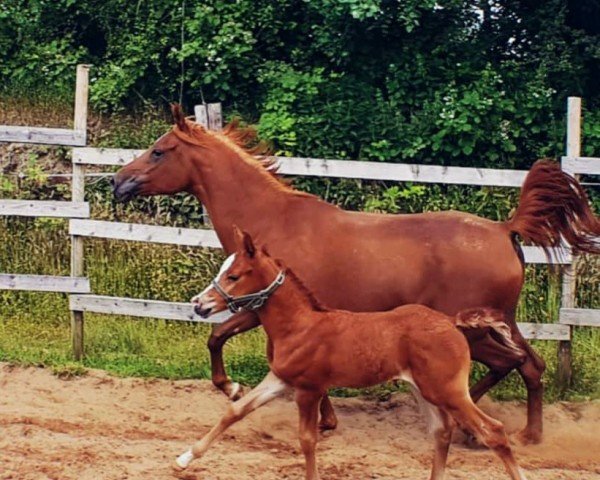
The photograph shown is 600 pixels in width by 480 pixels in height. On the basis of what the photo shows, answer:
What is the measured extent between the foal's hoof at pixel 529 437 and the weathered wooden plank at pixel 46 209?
157 inches

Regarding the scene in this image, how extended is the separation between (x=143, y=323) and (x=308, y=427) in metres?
3.54

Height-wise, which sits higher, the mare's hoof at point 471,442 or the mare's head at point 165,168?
the mare's head at point 165,168

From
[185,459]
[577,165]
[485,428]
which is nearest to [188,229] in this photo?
[185,459]

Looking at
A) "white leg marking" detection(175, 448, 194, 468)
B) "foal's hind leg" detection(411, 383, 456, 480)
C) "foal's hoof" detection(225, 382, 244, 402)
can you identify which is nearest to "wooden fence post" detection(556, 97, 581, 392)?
"foal's hind leg" detection(411, 383, 456, 480)

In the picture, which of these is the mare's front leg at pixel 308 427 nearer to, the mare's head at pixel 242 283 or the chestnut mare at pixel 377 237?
the mare's head at pixel 242 283

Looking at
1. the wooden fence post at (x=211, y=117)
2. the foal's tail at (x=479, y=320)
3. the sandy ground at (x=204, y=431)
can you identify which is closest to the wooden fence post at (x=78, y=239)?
the sandy ground at (x=204, y=431)

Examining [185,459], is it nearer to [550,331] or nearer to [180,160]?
[180,160]

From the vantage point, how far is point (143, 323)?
8.88 metres

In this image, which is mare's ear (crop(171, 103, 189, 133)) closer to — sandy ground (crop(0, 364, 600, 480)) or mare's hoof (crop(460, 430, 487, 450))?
sandy ground (crop(0, 364, 600, 480))

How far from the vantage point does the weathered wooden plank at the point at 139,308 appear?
817 centimetres

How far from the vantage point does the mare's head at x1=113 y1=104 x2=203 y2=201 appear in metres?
7.26

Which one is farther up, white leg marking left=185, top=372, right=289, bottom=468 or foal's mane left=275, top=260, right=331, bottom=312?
foal's mane left=275, top=260, right=331, bottom=312

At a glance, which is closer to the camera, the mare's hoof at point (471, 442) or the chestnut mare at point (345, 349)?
the chestnut mare at point (345, 349)

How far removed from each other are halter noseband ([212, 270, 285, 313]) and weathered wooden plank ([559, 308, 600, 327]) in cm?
299
